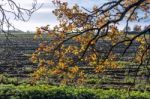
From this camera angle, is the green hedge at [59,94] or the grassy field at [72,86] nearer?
the green hedge at [59,94]

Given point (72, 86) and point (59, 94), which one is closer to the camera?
point (59, 94)

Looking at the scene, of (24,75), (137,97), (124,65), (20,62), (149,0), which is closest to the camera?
(149,0)

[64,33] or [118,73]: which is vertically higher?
[64,33]

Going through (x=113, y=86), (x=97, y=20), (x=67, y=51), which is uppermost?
(x=97, y=20)

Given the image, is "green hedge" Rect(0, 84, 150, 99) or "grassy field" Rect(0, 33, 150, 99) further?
"grassy field" Rect(0, 33, 150, 99)

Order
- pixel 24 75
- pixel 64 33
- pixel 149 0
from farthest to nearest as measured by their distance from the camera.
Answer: pixel 24 75, pixel 64 33, pixel 149 0

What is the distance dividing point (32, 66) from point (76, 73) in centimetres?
2413

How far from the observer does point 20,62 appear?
1538 inches

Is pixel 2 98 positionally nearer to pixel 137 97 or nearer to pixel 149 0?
pixel 137 97

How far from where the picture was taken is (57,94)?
763 inches

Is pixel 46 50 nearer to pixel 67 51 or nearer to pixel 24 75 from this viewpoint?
pixel 67 51

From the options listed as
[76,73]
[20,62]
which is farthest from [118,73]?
[76,73]

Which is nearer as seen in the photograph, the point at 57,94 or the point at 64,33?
the point at 64,33

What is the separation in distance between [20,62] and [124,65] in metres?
8.74
